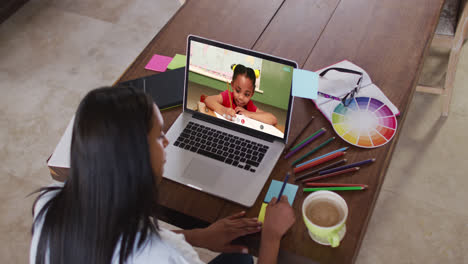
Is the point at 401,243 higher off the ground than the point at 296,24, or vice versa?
the point at 296,24

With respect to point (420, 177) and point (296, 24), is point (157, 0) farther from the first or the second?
point (420, 177)

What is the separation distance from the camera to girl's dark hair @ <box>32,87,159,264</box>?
74 centimetres

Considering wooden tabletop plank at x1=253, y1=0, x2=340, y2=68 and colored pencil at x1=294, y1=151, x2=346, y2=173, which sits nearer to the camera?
colored pencil at x1=294, y1=151, x2=346, y2=173

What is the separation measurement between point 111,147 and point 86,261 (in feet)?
0.87

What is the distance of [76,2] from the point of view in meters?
3.02

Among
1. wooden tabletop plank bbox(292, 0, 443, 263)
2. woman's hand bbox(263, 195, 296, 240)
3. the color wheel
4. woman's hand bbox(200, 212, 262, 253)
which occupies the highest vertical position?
wooden tabletop plank bbox(292, 0, 443, 263)

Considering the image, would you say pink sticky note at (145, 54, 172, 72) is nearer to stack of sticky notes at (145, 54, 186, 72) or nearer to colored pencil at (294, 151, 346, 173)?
stack of sticky notes at (145, 54, 186, 72)

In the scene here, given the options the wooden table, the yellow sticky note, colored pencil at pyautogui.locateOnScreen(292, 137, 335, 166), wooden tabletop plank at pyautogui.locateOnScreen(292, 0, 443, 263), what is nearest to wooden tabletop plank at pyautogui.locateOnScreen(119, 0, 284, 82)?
the wooden table

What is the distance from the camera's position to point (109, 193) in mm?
767

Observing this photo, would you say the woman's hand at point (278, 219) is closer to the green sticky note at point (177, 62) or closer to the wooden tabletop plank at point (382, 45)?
the wooden tabletop plank at point (382, 45)

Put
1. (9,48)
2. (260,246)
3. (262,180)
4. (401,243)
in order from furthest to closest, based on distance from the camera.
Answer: (9,48)
(401,243)
(262,180)
(260,246)

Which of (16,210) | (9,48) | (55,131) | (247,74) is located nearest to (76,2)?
(9,48)

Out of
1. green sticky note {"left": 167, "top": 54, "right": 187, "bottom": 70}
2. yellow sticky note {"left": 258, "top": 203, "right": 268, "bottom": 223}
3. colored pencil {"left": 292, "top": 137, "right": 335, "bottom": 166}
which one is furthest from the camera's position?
green sticky note {"left": 167, "top": 54, "right": 187, "bottom": 70}

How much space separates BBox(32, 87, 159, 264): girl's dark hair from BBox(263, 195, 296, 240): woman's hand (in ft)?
0.99
